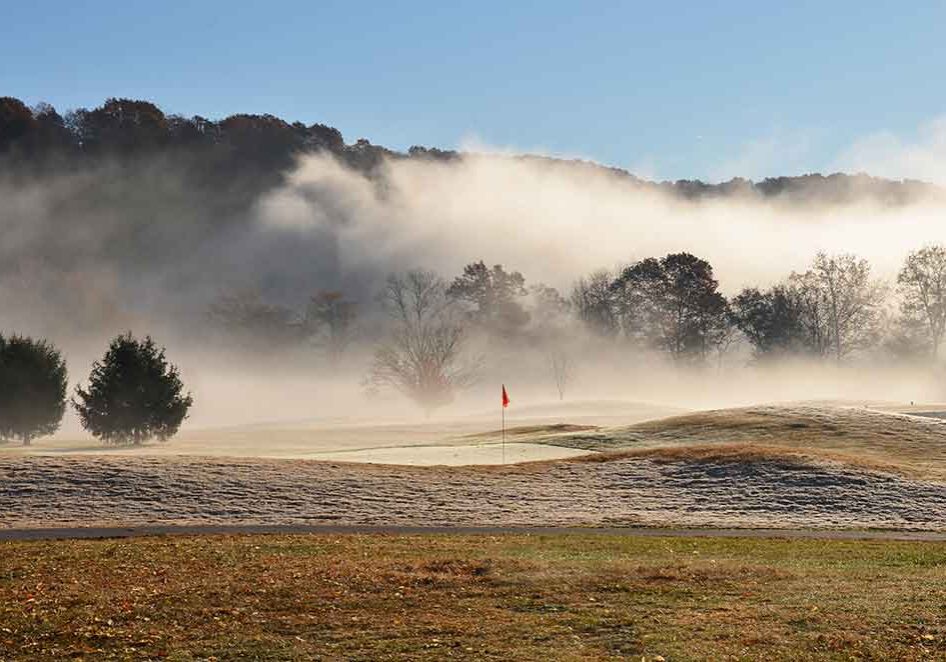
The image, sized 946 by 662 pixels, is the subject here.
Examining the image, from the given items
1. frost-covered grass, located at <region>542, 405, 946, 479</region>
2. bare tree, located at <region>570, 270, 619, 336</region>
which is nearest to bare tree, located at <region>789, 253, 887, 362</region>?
bare tree, located at <region>570, 270, 619, 336</region>

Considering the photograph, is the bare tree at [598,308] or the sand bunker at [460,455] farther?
the bare tree at [598,308]

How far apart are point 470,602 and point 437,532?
11329 millimetres

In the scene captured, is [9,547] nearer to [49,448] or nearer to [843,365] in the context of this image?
[49,448]

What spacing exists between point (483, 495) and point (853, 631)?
21448 mm

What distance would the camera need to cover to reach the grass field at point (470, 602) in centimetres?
1540

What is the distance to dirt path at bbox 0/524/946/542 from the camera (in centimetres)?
2886

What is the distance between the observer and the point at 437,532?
97.5 ft

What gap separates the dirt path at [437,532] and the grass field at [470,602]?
2.90 metres

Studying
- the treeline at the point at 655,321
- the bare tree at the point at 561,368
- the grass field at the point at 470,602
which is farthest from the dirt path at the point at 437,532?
the bare tree at the point at 561,368

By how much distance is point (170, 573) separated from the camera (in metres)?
21.5

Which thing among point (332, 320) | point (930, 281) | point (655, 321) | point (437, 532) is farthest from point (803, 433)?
point (332, 320)

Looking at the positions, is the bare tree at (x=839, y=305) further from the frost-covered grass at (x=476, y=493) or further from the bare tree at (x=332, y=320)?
the frost-covered grass at (x=476, y=493)

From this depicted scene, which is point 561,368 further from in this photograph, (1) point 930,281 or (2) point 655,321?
(1) point 930,281

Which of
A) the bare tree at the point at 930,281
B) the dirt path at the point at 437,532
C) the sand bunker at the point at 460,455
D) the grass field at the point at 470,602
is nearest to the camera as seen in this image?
the grass field at the point at 470,602
